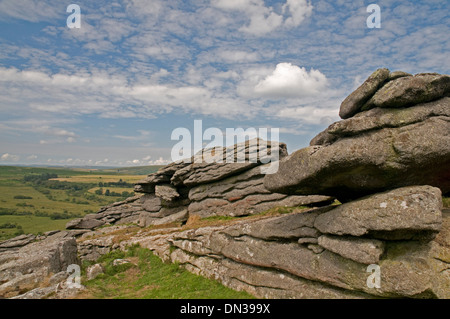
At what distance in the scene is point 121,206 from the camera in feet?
187

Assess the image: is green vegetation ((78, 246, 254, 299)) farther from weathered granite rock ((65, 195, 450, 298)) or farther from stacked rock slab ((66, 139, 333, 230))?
stacked rock slab ((66, 139, 333, 230))

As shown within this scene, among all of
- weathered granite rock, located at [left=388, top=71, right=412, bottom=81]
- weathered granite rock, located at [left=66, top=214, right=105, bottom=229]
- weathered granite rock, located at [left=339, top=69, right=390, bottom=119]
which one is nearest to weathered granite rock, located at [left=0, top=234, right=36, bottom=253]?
weathered granite rock, located at [left=66, top=214, right=105, bottom=229]

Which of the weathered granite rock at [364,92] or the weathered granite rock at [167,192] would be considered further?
the weathered granite rock at [167,192]

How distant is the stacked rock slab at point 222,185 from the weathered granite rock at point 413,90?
920 centimetres

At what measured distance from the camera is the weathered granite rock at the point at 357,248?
39.3 ft

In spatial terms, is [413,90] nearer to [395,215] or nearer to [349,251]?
[395,215]

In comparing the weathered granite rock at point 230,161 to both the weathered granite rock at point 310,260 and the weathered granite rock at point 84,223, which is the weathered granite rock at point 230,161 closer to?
the weathered granite rock at point 310,260

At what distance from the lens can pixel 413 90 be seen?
12.6 m

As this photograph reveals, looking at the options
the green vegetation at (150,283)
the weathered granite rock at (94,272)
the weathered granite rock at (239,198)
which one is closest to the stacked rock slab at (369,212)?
the green vegetation at (150,283)

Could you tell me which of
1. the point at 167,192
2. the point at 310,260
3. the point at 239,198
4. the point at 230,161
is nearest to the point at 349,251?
the point at 310,260

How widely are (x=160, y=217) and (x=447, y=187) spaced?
3333 centimetres

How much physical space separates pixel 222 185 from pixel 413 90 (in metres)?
20.7

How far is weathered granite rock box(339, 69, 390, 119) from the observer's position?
45.8ft
